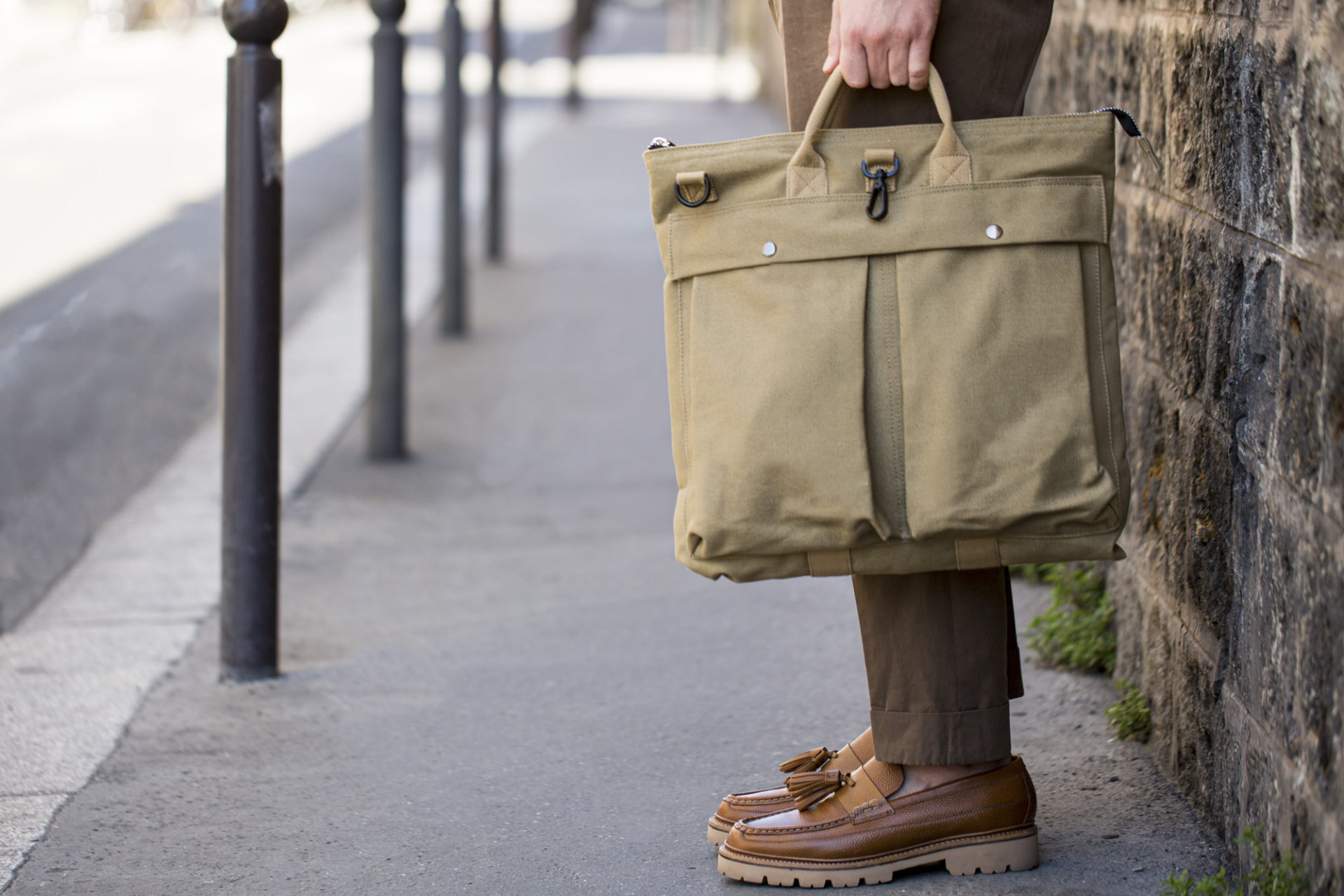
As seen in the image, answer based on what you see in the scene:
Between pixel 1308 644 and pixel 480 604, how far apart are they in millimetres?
2146

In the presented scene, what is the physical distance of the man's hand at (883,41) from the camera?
1880mm

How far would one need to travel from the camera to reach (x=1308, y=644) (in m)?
1.84

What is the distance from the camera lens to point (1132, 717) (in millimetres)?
2652

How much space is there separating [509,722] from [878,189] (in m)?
1.41

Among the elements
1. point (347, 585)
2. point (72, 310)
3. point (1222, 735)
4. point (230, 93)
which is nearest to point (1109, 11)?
point (1222, 735)

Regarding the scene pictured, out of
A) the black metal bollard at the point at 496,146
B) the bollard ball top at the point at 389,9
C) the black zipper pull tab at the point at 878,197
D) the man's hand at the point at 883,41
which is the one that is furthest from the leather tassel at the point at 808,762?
the black metal bollard at the point at 496,146

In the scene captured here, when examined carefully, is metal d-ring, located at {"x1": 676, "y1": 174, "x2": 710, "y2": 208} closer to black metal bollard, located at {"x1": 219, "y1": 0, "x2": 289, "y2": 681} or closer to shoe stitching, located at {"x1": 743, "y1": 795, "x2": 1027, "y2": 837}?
shoe stitching, located at {"x1": 743, "y1": 795, "x2": 1027, "y2": 837}

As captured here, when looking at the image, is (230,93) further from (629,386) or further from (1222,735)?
(629,386)

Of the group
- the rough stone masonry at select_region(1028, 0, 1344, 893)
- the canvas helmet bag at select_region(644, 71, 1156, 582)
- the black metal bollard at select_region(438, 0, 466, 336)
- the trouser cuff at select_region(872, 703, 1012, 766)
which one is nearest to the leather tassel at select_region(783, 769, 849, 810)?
the trouser cuff at select_region(872, 703, 1012, 766)

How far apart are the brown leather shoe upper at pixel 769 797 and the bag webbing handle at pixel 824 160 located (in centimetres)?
84

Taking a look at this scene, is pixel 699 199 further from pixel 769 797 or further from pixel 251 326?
pixel 251 326

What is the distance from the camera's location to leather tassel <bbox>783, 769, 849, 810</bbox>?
2205mm

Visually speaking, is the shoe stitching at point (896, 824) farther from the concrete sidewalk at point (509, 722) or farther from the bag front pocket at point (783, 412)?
the bag front pocket at point (783, 412)

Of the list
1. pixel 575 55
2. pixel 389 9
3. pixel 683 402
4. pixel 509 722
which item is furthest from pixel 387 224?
pixel 575 55
